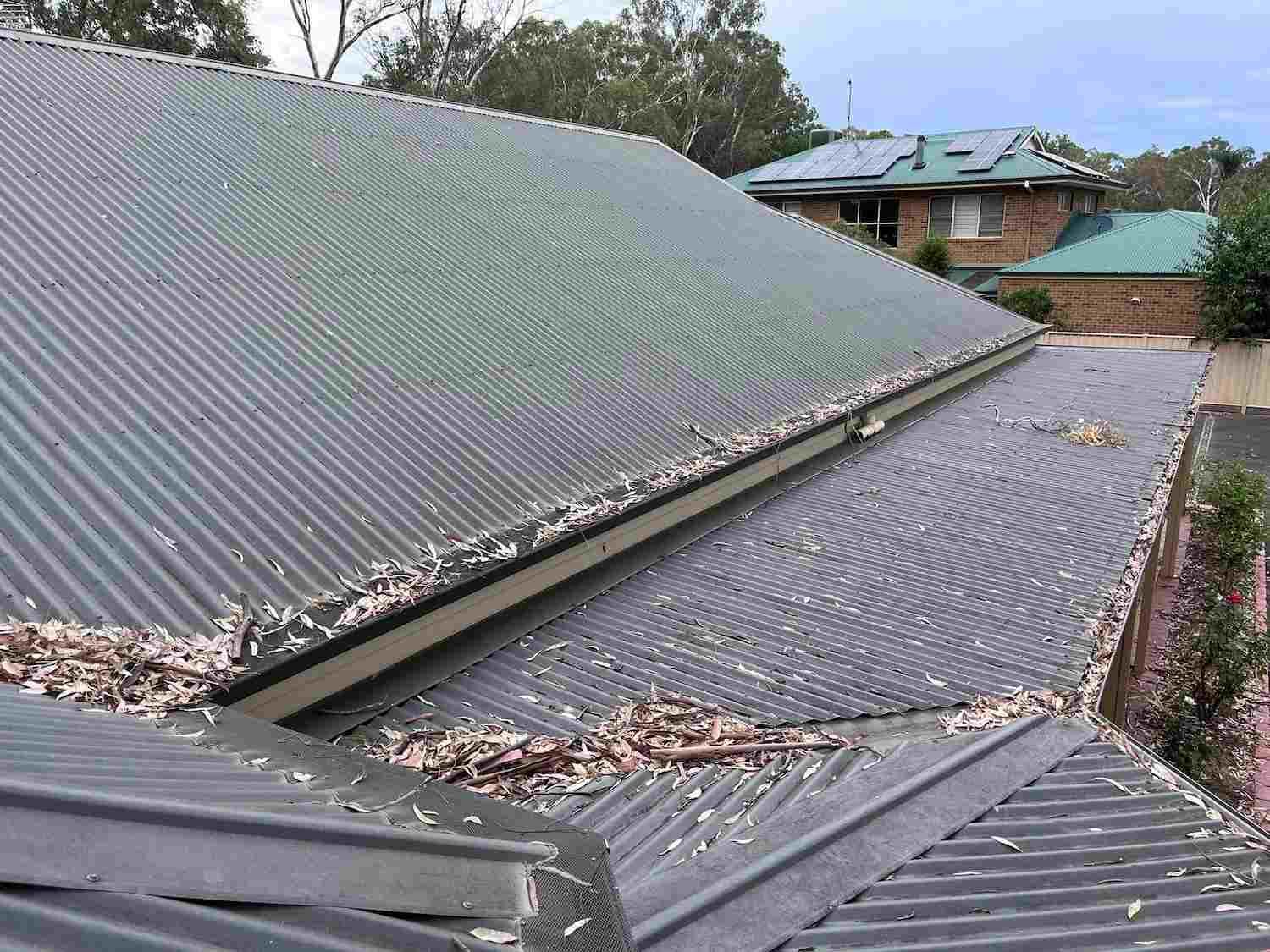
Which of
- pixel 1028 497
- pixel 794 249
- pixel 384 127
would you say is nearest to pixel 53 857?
pixel 1028 497

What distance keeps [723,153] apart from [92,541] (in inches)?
2348

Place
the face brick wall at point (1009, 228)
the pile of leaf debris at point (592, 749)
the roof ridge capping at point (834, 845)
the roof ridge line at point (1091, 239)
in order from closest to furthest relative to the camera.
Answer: the roof ridge capping at point (834, 845) → the pile of leaf debris at point (592, 749) → the roof ridge line at point (1091, 239) → the face brick wall at point (1009, 228)

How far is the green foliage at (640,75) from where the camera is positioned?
148 feet

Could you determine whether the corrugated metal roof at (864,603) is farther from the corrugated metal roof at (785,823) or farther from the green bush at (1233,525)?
the green bush at (1233,525)

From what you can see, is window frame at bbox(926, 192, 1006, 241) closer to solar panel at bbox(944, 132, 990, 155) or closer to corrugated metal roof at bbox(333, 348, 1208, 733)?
solar panel at bbox(944, 132, 990, 155)

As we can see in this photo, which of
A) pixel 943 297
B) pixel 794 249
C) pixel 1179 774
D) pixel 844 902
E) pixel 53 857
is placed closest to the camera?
pixel 53 857

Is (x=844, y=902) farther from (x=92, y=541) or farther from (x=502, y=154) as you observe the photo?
(x=502, y=154)

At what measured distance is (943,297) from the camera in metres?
17.2

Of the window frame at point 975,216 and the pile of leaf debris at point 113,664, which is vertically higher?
the window frame at point 975,216

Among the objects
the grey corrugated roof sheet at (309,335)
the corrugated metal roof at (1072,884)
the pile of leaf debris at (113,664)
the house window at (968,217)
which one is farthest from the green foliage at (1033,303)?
the pile of leaf debris at (113,664)

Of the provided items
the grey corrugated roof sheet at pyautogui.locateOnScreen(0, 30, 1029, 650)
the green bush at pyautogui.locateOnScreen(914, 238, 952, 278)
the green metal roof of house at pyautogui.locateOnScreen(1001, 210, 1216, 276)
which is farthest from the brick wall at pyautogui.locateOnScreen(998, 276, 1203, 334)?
the grey corrugated roof sheet at pyautogui.locateOnScreen(0, 30, 1029, 650)

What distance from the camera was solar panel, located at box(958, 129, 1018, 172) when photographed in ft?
126

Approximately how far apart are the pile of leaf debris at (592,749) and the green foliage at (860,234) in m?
32.0

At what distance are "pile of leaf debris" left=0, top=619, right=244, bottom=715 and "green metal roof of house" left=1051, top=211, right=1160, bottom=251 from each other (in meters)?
39.5
